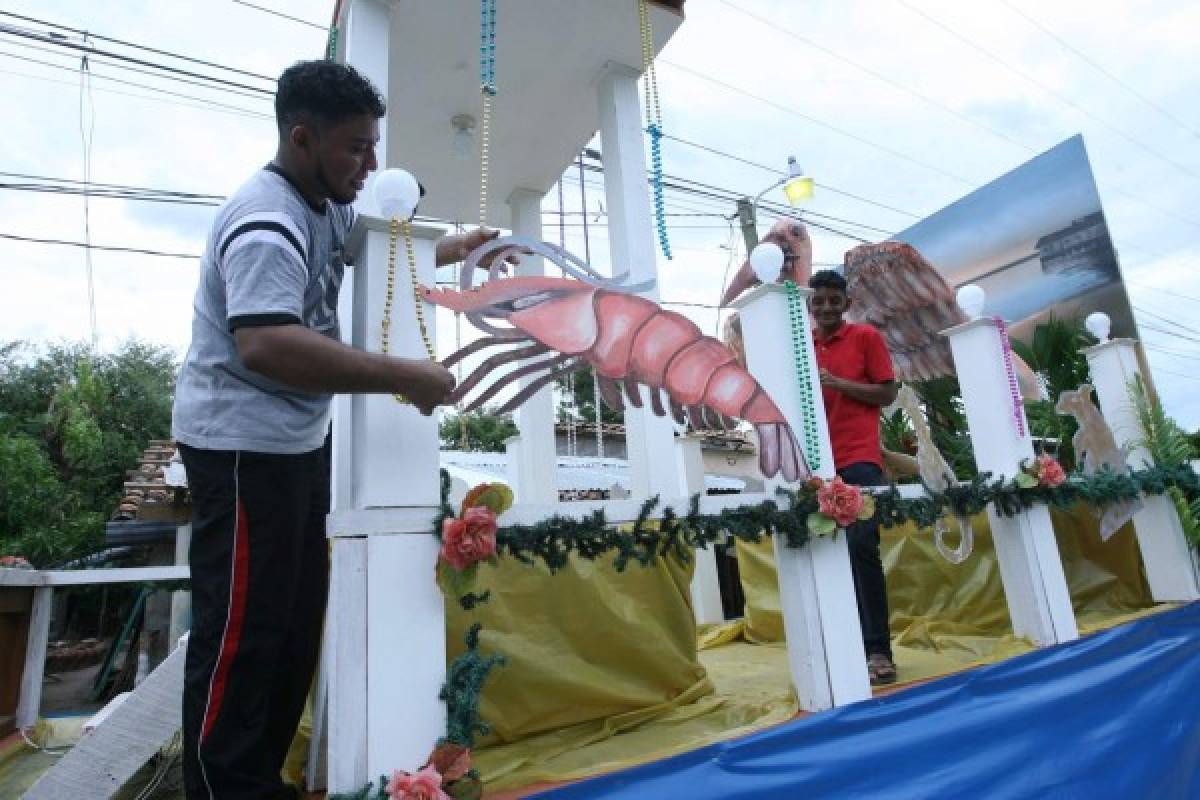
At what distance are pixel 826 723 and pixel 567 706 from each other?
0.77 meters

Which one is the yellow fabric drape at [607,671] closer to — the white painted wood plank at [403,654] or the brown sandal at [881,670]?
the brown sandal at [881,670]

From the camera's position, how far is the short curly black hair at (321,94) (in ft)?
4.74

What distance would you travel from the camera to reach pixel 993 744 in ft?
5.76

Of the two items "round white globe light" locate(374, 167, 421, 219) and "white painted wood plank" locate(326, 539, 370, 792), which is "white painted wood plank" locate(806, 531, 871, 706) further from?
"round white globe light" locate(374, 167, 421, 219)

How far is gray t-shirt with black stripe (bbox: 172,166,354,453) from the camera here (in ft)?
4.16

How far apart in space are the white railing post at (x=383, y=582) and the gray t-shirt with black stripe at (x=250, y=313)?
0.13m

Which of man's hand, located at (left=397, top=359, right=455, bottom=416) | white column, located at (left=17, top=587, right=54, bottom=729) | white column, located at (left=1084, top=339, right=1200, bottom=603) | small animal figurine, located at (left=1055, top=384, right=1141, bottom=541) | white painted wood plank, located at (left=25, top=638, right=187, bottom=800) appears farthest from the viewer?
white column, located at (left=1084, top=339, right=1200, bottom=603)

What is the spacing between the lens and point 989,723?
5.92 ft

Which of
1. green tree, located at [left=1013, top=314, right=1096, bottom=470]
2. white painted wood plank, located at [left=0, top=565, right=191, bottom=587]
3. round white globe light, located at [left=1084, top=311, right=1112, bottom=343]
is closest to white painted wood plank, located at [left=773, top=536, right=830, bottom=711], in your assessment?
white painted wood plank, located at [left=0, top=565, right=191, bottom=587]

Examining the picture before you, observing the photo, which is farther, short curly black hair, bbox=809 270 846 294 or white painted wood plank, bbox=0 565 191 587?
short curly black hair, bbox=809 270 846 294

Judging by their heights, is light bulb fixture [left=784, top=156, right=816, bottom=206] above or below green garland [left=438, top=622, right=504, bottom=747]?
above

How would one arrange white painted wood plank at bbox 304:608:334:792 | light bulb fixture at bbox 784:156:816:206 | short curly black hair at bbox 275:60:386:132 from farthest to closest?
1. light bulb fixture at bbox 784:156:816:206
2. white painted wood plank at bbox 304:608:334:792
3. short curly black hair at bbox 275:60:386:132

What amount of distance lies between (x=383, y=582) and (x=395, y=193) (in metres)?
0.87

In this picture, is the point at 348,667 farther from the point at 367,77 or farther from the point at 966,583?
A: the point at 966,583
